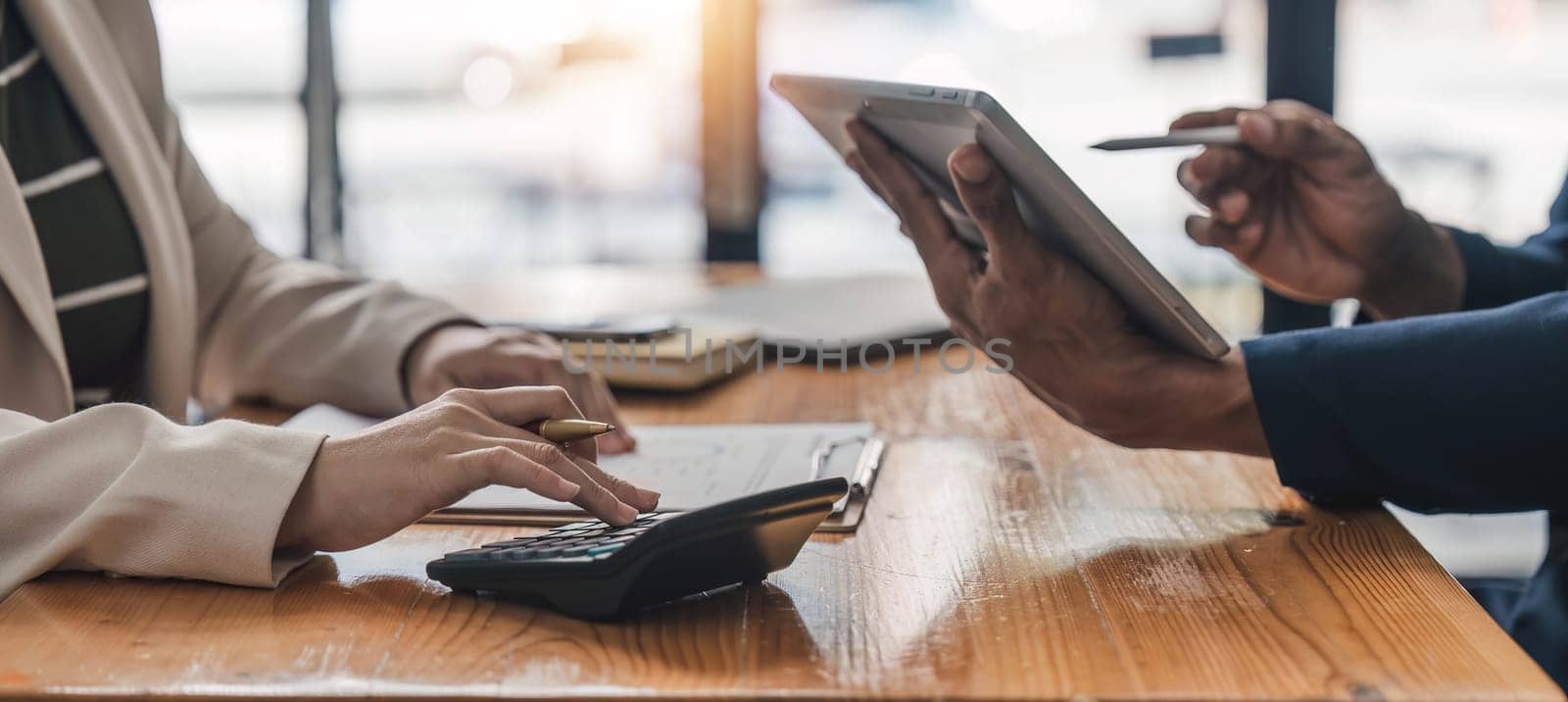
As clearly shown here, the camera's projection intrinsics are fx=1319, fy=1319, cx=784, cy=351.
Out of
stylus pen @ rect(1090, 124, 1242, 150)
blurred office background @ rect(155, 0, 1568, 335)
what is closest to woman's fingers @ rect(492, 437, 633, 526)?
stylus pen @ rect(1090, 124, 1242, 150)

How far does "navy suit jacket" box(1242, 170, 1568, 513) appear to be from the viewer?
806 millimetres

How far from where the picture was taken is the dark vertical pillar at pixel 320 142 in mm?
3143

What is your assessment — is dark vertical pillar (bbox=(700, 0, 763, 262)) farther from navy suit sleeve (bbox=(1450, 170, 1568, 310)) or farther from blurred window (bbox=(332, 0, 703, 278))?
navy suit sleeve (bbox=(1450, 170, 1568, 310))

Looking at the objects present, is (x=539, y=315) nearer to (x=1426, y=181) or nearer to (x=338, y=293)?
(x=338, y=293)

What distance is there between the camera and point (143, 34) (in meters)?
1.17

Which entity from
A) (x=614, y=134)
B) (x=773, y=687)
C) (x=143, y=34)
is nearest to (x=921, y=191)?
(x=773, y=687)

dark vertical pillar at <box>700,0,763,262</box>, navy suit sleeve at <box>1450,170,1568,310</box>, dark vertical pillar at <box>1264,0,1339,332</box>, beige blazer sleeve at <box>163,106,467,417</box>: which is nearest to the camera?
beige blazer sleeve at <box>163,106,467,417</box>

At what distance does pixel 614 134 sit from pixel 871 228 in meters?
0.68

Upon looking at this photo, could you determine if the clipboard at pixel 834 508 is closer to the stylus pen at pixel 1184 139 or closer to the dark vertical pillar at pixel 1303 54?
the stylus pen at pixel 1184 139

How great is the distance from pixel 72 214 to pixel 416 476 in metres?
0.56

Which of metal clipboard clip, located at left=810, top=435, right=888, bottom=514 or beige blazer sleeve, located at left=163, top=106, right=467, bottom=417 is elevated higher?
beige blazer sleeve, located at left=163, top=106, right=467, bottom=417

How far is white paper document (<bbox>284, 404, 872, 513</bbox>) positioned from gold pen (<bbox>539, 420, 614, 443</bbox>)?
107mm

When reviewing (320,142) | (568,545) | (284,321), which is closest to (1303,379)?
(568,545)

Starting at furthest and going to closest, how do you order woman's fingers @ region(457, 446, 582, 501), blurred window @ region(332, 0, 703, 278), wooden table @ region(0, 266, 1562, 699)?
blurred window @ region(332, 0, 703, 278) → woman's fingers @ region(457, 446, 582, 501) → wooden table @ region(0, 266, 1562, 699)
